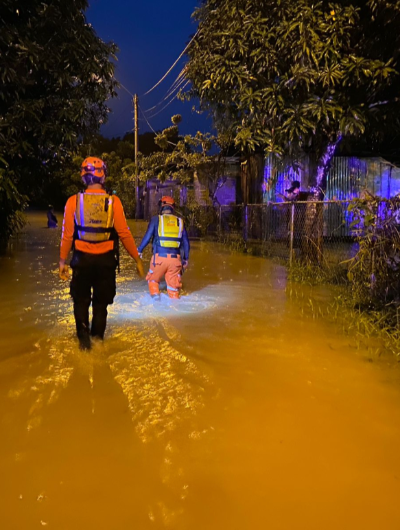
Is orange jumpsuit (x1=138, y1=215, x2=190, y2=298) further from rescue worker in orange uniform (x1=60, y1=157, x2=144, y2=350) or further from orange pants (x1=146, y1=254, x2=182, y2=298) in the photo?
rescue worker in orange uniform (x1=60, y1=157, x2=144, y2=350)

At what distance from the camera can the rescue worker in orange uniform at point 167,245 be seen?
7.12 metres

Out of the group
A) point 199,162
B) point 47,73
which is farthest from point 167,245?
point 199,162

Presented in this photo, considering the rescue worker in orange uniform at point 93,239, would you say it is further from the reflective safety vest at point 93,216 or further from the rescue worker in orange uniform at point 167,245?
the rescue worker in orange uniform at point 167,245

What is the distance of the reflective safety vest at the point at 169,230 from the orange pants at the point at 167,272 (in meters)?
0.21

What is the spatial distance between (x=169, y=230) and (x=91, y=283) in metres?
2.63

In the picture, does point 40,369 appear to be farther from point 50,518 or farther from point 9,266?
point 9,266

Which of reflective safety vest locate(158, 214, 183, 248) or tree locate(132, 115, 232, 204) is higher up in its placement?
tree locate(132, 115, 232, 204)

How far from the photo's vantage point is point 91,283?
4.68 m

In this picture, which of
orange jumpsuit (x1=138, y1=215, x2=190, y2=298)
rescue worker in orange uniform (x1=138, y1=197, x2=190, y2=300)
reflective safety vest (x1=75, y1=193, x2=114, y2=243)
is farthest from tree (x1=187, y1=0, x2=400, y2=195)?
reflective safety vest (x1=75, y1=193, x2=114, y2=243)

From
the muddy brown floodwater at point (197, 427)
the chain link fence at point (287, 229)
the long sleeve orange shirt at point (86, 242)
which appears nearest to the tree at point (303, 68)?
the chain link fence at point (287, 229)

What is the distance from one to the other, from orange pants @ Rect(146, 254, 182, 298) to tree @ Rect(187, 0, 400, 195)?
324 centimetres

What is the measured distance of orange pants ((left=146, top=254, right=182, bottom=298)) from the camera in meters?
7.25

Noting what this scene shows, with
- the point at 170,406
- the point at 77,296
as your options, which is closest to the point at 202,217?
the point at 77,296

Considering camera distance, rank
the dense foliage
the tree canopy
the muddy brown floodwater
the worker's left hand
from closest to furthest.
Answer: the muddy brown floodwater → the worker's left hand → the dense foliage → the tree canopy
